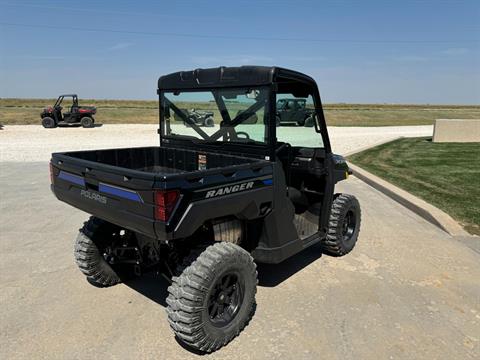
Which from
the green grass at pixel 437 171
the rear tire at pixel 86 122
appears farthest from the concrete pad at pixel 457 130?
the rear tire at pixel 86 122

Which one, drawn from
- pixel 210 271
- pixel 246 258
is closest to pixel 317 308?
pixel 246 258

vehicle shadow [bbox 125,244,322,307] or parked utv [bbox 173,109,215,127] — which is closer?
vehicle shadow [bbox 125,244,322,307]

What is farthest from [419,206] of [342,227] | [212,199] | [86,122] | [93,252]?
[86,122]

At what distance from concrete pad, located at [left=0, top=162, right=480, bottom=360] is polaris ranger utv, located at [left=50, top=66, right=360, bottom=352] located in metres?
0.24

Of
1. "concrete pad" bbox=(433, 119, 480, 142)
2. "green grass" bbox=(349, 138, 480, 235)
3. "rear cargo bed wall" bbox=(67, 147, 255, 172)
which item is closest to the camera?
"rear cargo bed wall" bbox=(67, 147, 255, 172)

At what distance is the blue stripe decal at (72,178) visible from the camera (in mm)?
3132

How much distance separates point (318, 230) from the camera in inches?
168

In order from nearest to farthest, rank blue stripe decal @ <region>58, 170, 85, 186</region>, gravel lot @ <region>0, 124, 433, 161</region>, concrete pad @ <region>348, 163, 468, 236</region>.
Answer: blue stripe decal @ <region>58, 170, 85, 186</region>
concrete pad @ <region>348, 163, 468, 236</region>
gravel lot @ <region>0, 124, 433, 161</region>

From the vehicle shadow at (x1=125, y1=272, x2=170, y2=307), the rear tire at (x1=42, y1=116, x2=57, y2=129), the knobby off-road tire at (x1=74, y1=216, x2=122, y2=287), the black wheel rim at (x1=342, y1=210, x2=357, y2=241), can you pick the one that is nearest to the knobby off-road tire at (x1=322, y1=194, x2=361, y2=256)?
the black wheel rim at (x1=342, y1=210, x2=357, y2=241)

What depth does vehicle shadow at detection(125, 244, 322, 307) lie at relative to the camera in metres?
3.78

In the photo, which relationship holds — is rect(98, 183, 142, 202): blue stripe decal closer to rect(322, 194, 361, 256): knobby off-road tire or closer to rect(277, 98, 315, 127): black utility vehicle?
rect(277, 98, 315, 127): black utility vehicle

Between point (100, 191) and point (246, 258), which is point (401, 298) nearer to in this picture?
point (246, 258)

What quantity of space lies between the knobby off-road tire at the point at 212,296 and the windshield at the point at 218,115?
1.07m

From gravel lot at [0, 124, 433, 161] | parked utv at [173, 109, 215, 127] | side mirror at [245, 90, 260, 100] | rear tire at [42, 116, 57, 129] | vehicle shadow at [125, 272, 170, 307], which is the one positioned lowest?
vehicle shadow at [125, 272, 170, 307]
